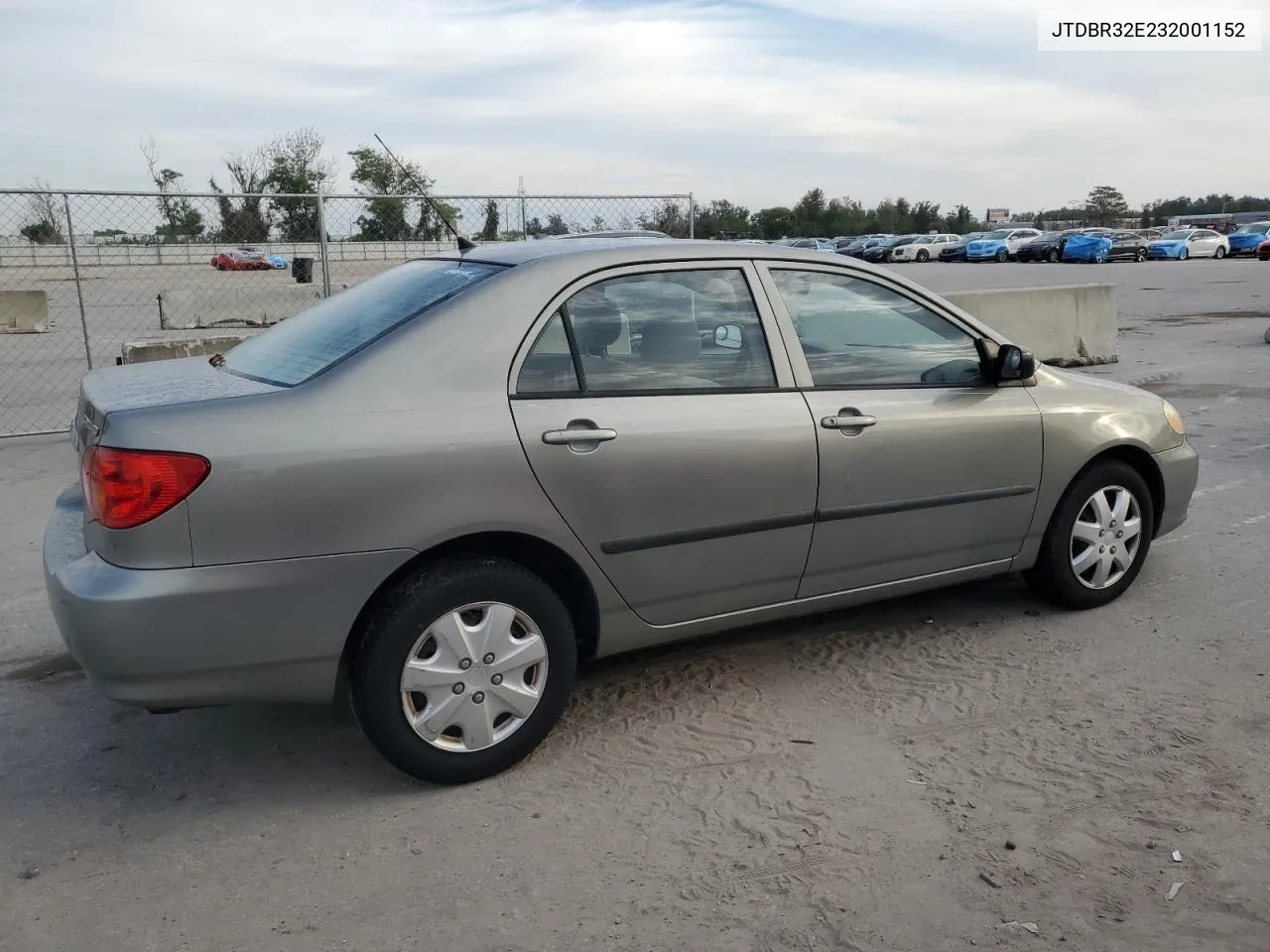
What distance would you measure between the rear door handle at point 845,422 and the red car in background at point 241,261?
868cm

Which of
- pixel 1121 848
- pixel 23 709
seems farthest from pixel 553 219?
pixel 1121 848

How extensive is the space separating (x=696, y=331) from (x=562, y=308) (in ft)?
1.69

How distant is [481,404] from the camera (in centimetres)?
334

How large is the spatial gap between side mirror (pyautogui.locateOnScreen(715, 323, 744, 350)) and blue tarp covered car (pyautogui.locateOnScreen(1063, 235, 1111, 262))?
1705 inches

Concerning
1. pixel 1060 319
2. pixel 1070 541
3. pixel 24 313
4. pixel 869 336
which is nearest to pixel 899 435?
pixel 869 336

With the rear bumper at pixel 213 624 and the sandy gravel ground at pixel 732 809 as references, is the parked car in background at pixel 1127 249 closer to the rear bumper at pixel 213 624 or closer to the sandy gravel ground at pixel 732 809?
the sandy gravel ground at pixel 732 809

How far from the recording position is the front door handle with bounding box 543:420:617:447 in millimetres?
3400

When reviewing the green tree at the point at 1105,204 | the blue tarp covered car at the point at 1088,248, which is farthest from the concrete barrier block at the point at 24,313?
the green tree at the point at 1105,204

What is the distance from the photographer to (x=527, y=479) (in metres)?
3.35

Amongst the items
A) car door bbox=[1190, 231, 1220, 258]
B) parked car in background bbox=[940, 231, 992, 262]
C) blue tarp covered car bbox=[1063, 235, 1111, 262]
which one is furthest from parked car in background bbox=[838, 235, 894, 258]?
car door bbox=[1190, 231, 1220, 258]

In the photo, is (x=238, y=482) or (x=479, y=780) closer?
(x=238, y=482)

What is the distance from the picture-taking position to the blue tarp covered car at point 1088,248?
141 ft

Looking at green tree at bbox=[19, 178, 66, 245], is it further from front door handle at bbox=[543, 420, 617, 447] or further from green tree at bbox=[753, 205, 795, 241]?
green tree at bbox=[753, 205, 795, 241]

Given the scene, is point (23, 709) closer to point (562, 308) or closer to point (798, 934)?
point (562, 308)
